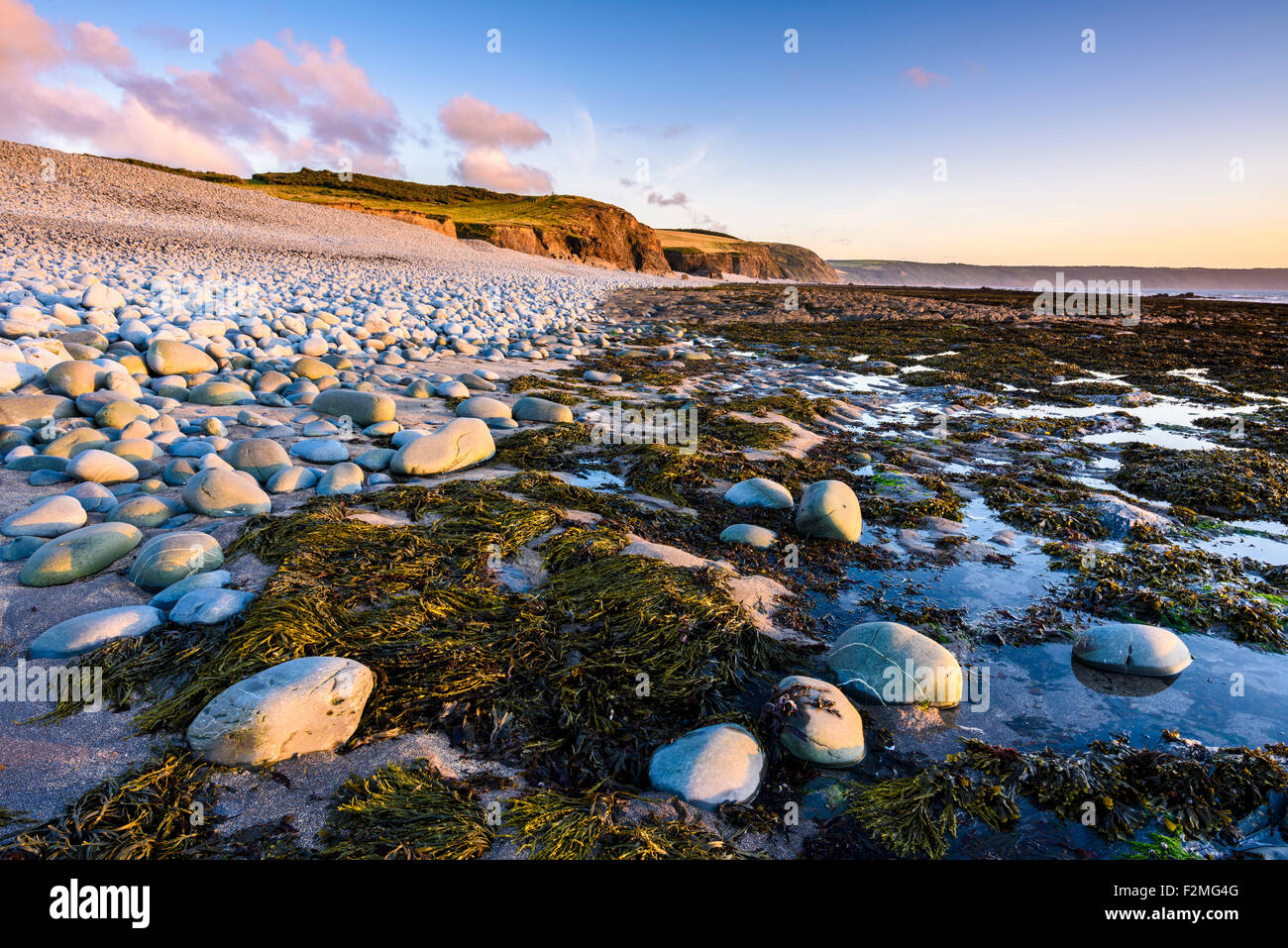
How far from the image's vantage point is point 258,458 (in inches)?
155

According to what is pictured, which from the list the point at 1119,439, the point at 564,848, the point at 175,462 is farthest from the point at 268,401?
the point at 1119,439

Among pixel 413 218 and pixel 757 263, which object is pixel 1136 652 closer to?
pixel 413 218

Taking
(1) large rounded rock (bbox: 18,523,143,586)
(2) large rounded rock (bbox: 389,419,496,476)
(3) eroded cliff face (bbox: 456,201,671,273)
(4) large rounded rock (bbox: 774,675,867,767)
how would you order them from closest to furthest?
1. (4) large rounded rock (bbox: 774,675,867,767)
2. (1) large rounded rock (bbox: 18,523,143,586)
3. (2) large rounded rock (bbox: 389,419,496,476)
4. (3) eroded cliff face (bbox: 456,201,671,273)

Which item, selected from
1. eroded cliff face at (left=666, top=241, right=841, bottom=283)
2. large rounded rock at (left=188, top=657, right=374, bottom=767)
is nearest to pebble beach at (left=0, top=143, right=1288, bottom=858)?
large rounded rock at (left=188, top=657, right=374, bottom=767)

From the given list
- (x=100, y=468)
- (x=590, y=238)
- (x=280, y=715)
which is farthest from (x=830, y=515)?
(x=590, y=238)

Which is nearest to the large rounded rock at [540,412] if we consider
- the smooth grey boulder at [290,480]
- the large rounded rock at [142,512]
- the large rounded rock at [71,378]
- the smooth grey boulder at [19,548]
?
the smooth grey boulder at [290,480]

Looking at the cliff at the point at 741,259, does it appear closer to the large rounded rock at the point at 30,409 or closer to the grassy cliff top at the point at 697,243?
the grassy cliff top at the point at 697,243

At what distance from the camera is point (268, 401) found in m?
5.66

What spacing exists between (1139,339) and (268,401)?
20413 mm

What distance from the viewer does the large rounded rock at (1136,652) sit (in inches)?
109

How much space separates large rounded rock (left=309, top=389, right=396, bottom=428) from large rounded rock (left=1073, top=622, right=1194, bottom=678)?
548 centimetres

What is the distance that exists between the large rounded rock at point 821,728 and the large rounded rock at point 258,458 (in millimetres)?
3602

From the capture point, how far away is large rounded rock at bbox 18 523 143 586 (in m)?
2.58

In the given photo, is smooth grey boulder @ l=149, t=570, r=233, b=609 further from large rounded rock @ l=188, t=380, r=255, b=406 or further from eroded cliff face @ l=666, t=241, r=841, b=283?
eroded cliff face @ l=666, t=241, r=841, b=283
